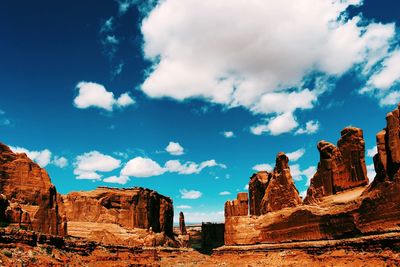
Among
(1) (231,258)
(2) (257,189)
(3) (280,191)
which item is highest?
(2) (257,189)

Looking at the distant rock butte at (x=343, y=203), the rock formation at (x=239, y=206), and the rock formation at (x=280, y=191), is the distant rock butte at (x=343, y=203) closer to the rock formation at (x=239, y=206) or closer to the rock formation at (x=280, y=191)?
the rock formation at (x=280, y=191)

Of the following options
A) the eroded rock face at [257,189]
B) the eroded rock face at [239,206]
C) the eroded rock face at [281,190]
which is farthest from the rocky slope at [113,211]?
the eroded rock face at [281,190]

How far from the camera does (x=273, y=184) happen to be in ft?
210

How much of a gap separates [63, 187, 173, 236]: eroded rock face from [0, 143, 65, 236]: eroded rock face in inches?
1137

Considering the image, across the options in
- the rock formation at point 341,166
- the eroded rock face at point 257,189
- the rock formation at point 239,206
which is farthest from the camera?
the eroded rock face at point 257,189

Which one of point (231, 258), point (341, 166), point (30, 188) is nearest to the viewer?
point (341, 166)

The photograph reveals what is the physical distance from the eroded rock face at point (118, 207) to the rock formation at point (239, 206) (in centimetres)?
2558

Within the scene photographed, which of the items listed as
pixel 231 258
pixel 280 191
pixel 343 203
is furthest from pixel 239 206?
pixel 343 203

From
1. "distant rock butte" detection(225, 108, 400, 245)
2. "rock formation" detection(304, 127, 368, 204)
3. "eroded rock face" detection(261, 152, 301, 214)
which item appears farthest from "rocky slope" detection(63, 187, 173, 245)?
"rock formation" detection(304, 127, 368, 204)

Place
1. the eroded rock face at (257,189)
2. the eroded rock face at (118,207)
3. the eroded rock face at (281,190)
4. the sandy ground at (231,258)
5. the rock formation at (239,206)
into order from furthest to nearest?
the eroded rock face at (118,207)
the eroded rock face at (257,189)
the rock formation at (239,206)
the eroded rock face at (281,190)
the sandy ground at (231,258)

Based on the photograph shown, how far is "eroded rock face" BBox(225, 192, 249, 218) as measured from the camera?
7162 cm

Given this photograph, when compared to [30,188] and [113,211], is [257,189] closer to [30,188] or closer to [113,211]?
[113,211]

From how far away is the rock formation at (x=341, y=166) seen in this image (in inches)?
1906

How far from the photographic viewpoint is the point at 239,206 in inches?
2820
